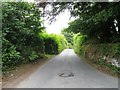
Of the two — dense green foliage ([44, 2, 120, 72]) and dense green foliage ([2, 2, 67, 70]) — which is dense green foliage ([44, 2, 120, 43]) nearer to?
dense green foliage ([44, 2, 120, 72])

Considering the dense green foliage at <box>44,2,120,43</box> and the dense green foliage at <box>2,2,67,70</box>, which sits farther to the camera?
the dense green foliage at <box>44,2,120,43</box>

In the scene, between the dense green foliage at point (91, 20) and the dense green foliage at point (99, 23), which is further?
the dense green foliage at point (91, 20)

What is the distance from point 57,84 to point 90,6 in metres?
10.3

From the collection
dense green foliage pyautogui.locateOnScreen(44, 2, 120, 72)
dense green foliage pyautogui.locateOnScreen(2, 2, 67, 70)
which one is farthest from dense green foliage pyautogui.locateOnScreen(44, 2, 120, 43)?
dense green foliage pyautogui.locateOnScreen(2, 2, 67, 70)

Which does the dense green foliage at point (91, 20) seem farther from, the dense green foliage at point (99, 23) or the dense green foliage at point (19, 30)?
the dense green foliage at point (19, 30)

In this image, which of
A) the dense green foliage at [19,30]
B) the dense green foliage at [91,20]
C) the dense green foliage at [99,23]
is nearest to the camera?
the dense green foliage at [19,30]

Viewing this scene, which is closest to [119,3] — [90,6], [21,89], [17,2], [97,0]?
[97,0]

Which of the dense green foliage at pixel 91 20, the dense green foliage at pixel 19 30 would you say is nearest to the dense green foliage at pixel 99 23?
the dense green foliage at pixel 91 20

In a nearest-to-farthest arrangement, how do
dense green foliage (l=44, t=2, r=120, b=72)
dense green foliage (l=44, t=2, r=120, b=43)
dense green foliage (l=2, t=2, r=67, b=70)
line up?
1. dense green foliage (l=2, t=2, r=67, b=70)
2. dense green foliage (l=44, t=2, r=120, b=72)
3. dense green foliage (l=44, t=2, r=120, b=43)

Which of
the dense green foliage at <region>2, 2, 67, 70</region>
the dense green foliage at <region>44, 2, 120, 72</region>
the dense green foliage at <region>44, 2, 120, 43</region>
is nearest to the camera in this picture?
the dense green foliage at <region>2, 2, 67, 70</region>

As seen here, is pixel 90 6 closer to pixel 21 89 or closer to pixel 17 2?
pixel 17 2

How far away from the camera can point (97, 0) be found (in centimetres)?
1730

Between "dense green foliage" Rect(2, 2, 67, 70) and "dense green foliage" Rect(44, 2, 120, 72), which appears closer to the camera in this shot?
"dense green foliage" Rect(2, 2, 67, 70)

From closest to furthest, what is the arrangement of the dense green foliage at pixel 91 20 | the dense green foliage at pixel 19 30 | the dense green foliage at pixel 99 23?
the dense green foliage at pixel 19 30 < the dense green foliage at pixel 99 23 < the dense green foliage at pixel 91 20
